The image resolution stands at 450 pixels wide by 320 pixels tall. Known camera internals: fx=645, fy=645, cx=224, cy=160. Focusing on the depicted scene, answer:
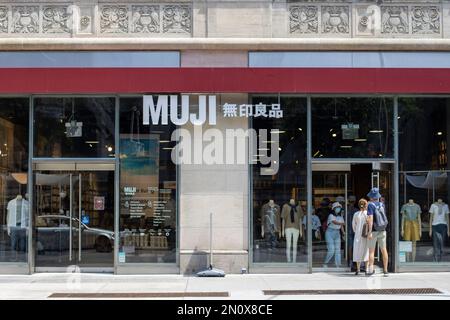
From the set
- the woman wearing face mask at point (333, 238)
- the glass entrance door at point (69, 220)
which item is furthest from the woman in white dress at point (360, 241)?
the glass entrance door at point (69, 220)

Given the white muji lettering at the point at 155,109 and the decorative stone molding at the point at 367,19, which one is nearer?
the white muji lettering at the point at 155,109

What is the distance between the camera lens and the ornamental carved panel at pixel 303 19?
14812mm

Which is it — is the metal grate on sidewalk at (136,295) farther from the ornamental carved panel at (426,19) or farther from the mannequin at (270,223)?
the ornamental carved panel at (426,19)

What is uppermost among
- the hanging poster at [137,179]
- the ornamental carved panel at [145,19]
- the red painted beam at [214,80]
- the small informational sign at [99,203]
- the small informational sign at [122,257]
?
the ornamental carved panel at [145,19]

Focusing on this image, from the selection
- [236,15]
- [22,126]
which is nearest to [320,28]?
[236,15]

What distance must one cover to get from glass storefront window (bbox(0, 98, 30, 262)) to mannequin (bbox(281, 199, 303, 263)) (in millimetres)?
5875

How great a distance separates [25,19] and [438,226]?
10682 millimetres

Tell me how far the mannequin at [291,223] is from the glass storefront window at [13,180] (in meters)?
5.87

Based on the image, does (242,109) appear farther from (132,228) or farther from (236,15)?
(132,228)

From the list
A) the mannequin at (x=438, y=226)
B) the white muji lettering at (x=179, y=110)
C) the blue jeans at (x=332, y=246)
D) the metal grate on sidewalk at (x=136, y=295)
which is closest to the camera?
the metal grate on sidewalk at (x=136, y=295)

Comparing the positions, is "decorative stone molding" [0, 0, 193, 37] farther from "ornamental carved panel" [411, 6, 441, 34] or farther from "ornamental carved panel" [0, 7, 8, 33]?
"ornamental carved panel" [411, 6, 441, 34]

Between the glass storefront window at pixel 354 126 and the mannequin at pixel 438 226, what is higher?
the glass storefront window at pixel 354 126

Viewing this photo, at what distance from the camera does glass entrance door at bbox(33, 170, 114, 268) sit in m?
14.9

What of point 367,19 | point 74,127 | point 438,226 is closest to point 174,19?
point 74,127
